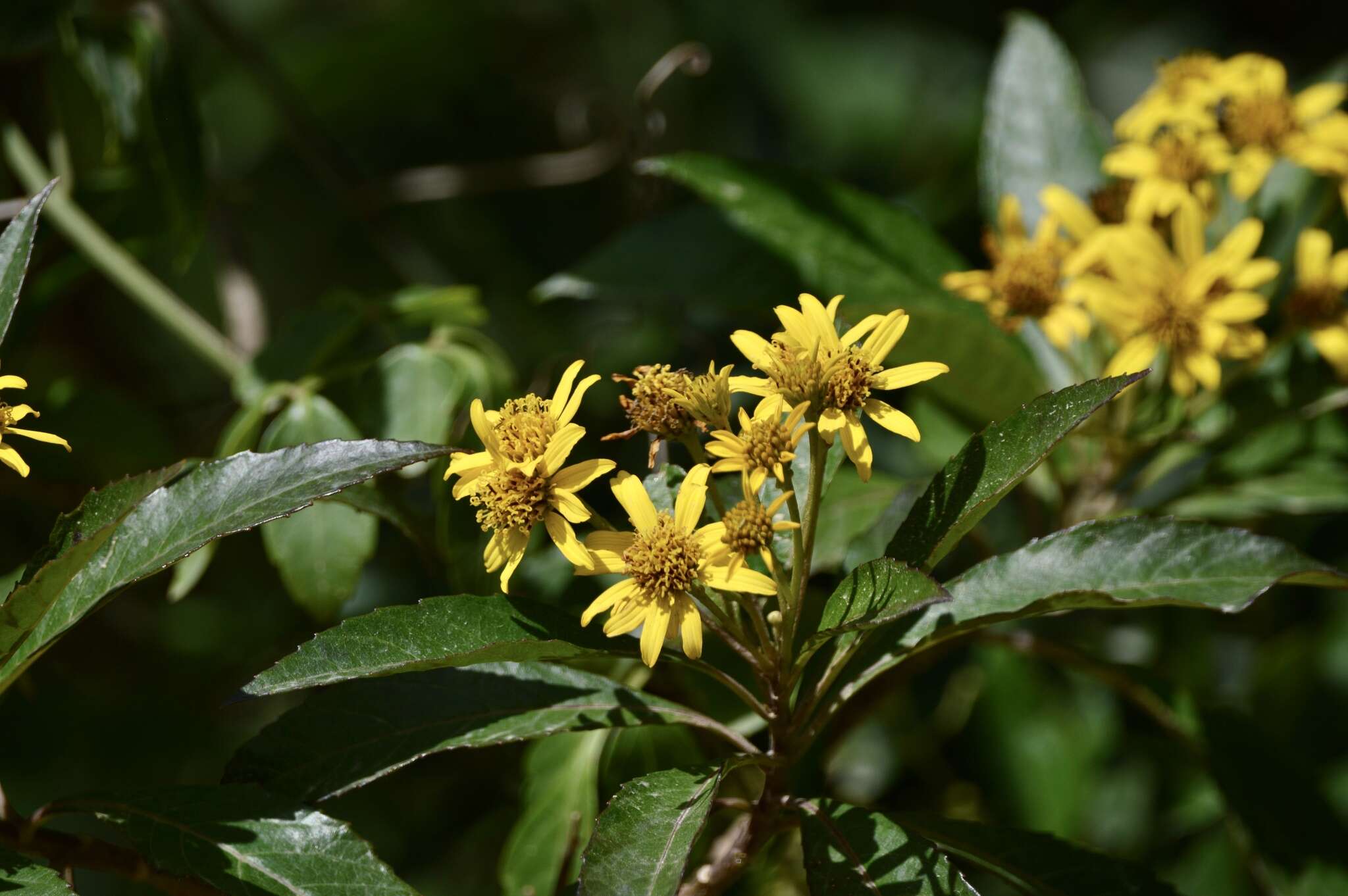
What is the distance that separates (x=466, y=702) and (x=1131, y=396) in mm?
955

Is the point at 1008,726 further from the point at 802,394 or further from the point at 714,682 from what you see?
the point at 802,394

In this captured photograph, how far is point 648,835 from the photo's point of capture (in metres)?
0.84

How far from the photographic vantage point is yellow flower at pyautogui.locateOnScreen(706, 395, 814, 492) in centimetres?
86

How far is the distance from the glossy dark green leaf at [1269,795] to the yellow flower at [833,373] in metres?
0.84

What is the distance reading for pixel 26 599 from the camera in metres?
0.82

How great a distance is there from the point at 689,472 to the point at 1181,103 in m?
1.02

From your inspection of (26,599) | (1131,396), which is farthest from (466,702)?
(1131,396)

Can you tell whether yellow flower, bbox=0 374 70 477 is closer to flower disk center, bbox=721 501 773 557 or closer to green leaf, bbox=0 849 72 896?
green leaf, bbox=0 849 72 896

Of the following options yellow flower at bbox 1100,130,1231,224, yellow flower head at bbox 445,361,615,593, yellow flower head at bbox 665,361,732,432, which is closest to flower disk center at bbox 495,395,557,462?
yellow flower head at bbox 445,361,615,593

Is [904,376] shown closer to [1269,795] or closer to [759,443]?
[759,443]

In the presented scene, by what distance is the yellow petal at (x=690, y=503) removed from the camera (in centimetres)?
88

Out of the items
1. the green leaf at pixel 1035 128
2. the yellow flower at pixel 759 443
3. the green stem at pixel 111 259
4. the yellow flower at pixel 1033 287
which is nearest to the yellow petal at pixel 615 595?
the yellow flower at pixel 759 443

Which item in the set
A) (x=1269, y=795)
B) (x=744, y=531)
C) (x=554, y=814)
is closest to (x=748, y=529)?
(x=744, y=531)

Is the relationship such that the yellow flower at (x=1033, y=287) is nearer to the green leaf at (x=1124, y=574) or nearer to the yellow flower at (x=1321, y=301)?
the yellow flower at (x=1321, y=301)
